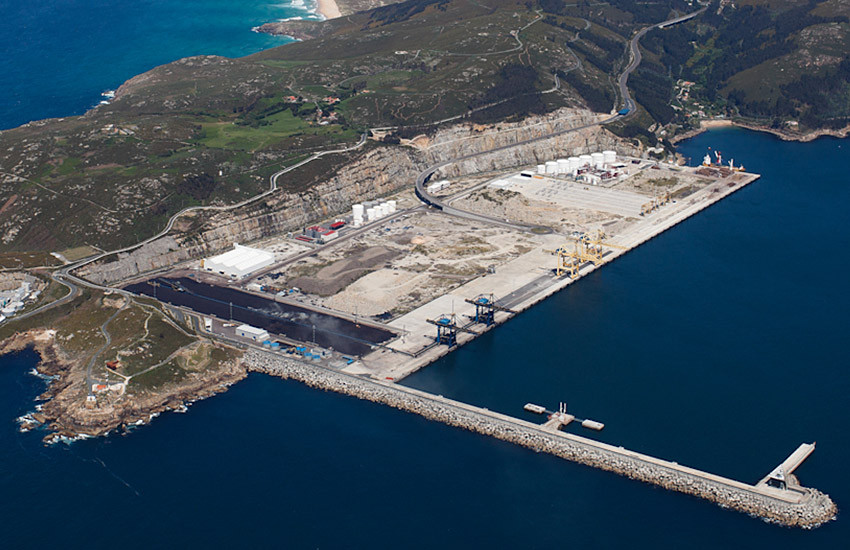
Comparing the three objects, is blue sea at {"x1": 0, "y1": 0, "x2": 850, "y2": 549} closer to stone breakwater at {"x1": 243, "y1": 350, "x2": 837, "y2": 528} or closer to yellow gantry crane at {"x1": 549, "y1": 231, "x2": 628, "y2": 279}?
stone breakwater at {"x1": 243, "y1": 350, "x2": 837, "y2": 528}

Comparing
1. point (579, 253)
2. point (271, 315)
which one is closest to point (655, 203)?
point (579, 253)

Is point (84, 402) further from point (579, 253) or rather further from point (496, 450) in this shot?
point (579, 253)

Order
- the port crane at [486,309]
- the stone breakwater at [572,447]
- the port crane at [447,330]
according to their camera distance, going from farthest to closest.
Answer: the port crane at [486,309] < the port crane at [447,330] < the stone breakwater at [572,447]

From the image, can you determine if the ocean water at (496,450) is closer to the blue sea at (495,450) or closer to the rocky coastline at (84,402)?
the blue sea at (495,450)

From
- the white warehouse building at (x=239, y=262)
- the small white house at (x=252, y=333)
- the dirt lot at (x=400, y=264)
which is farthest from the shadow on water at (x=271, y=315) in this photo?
the dirt lot at (x=400, y=264)

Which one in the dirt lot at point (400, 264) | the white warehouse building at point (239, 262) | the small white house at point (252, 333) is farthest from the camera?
the white warehouse building at point (239, 262)

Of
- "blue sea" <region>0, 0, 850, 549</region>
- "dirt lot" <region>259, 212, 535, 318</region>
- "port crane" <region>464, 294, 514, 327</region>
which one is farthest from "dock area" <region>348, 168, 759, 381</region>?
"blue sea" <region>0, 0, 850, 549</region>

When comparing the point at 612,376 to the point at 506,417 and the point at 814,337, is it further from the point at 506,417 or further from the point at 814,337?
the point at 814,337
